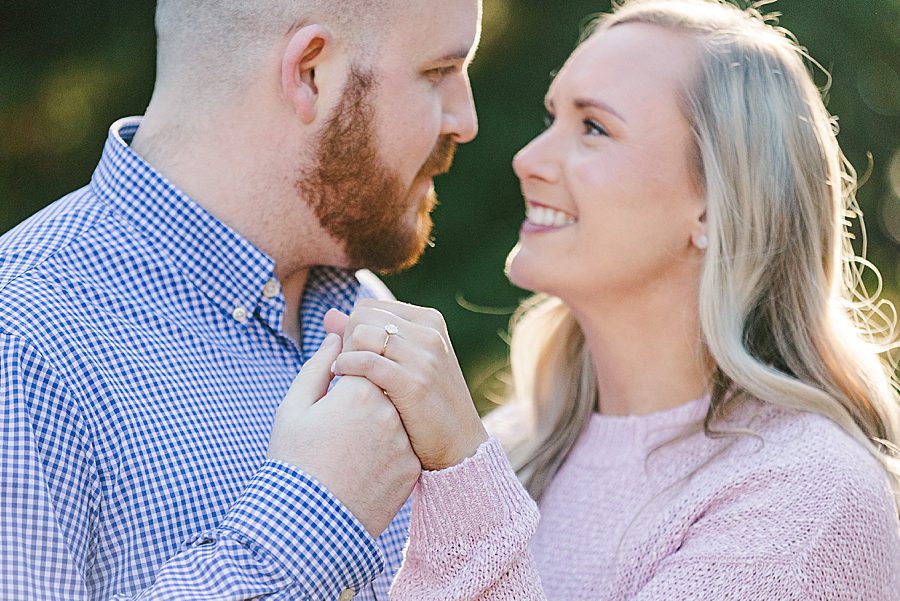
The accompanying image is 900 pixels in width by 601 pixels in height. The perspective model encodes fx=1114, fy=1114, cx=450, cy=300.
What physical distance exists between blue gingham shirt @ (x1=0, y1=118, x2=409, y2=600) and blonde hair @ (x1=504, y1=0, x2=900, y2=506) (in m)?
0.85

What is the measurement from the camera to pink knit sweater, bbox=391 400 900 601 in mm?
1858

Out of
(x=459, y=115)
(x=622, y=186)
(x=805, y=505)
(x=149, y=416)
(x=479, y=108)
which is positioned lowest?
(x=479, y=108)

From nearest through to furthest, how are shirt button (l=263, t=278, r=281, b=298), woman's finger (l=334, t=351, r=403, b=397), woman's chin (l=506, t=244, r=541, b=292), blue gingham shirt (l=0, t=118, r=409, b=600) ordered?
blue gingham shirt (l=0, t=118, r=409, b=600) < woman's finger (l=334, t=351, r=403, b=397) < shirt button (l=263, t=278, r=281, b=298) < woman's chin (l=506, t=244, r=541, b=292)

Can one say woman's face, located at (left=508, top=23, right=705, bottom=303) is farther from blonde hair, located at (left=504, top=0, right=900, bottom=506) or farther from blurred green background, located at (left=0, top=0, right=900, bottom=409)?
blurred green background, located at (left=0, top=0, right=900, bottom=409)

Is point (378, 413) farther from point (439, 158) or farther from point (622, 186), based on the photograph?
point (622, 186)

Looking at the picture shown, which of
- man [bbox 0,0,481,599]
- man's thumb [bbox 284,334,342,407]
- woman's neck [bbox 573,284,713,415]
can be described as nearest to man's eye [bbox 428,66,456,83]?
man [bbox 0,0,481,599]

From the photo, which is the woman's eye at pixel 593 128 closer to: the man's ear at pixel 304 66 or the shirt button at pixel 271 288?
the man's ear at pixel 304 66

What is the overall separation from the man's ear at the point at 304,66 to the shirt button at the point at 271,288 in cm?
33

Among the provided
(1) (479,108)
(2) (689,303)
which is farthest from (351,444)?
(1) (479,108)

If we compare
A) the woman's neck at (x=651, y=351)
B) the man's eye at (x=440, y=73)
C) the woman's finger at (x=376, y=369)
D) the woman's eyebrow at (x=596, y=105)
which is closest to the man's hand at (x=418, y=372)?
the woman's finger at (x=376, y=369)

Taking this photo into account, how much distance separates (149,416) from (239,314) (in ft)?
1.11

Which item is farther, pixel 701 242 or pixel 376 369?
pixel 701 242

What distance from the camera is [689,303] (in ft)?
8.57

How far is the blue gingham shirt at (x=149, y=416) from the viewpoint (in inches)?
63.7
